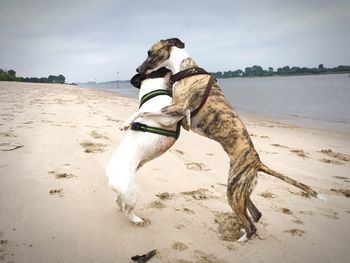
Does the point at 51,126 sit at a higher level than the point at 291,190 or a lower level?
higher

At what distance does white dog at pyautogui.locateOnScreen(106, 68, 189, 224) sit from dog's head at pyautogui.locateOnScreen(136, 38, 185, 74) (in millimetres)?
251

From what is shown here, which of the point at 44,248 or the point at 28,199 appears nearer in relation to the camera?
the point at 44,248

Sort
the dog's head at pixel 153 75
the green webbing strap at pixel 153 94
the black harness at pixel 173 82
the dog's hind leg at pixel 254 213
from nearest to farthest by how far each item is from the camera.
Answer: the black harness at pixel 173 82 < the green webbing strap at pixel 153 94 < the dog's head at pixel 153 75 < the dog's hind leg at pixel 254 213

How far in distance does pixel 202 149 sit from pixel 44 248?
443cm

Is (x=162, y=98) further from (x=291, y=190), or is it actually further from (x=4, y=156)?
(x=4, y=156)

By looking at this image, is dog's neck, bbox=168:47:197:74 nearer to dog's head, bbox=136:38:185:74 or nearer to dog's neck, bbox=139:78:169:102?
dog's head, bbox=136:38:185:74

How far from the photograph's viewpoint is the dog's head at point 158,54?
316 cm

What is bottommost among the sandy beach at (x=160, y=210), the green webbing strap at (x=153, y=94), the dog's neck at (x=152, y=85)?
the sandy beach at (x=160, y=210)

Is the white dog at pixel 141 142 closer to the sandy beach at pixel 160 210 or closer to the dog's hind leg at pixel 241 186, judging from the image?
the sandy beach at pixel 160 210

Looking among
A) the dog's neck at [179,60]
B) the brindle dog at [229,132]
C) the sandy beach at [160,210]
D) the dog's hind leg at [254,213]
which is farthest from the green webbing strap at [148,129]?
the dog's hind leg at [254,213]

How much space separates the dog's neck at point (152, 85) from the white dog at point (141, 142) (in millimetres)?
17

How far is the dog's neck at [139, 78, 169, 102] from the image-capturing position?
3.17 metres

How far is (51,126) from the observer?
302 inches

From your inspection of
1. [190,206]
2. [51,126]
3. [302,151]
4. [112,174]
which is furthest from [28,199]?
[302,151]
